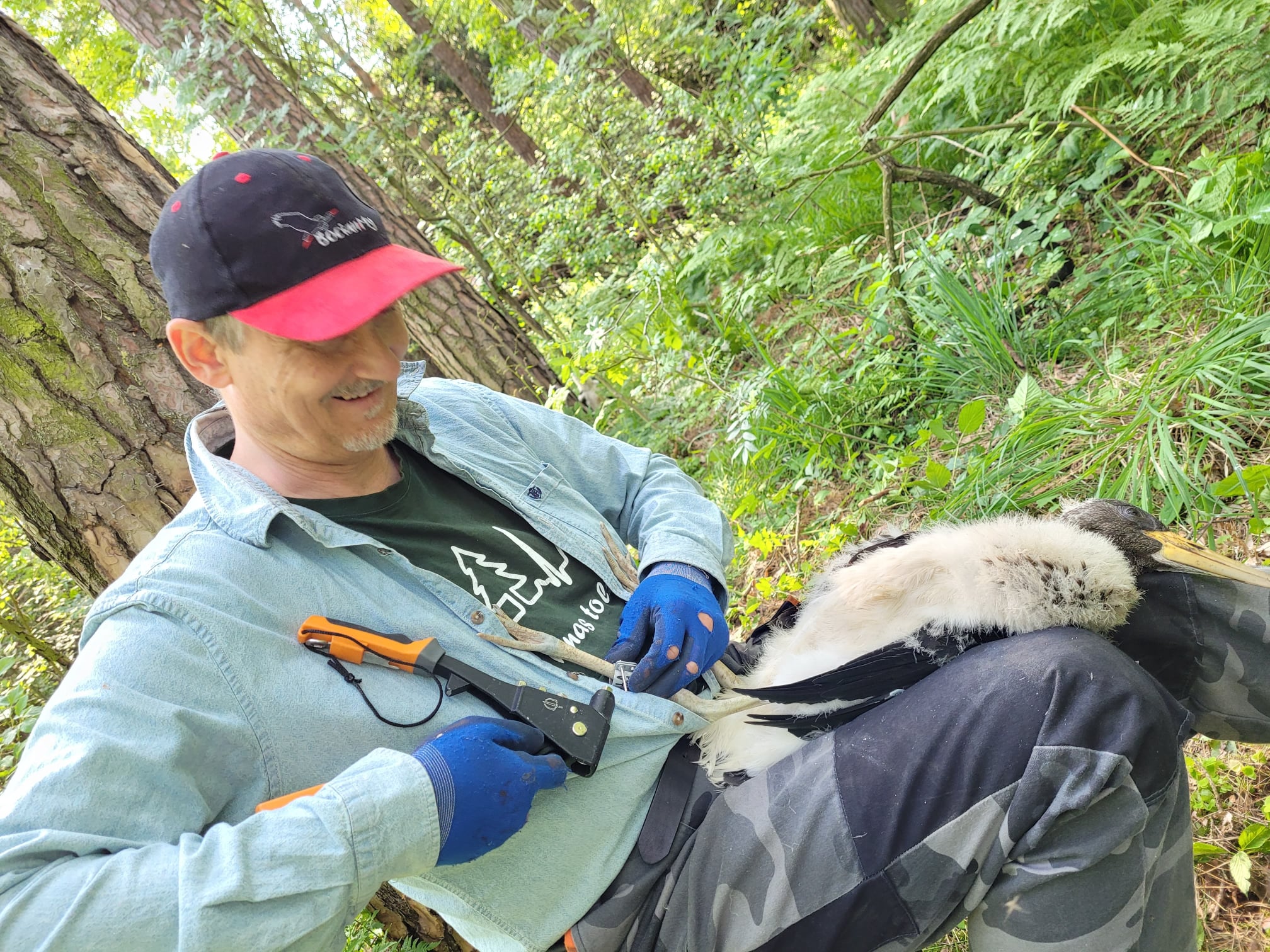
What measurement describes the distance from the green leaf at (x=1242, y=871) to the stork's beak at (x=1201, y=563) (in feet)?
2.32

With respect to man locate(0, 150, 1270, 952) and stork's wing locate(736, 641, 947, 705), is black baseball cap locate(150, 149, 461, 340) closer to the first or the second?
man locate(0, 150, 1270, 952)

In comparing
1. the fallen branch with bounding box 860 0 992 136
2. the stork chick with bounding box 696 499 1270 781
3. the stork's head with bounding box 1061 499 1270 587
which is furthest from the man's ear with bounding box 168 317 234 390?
the fallen branch with bounding box 860 0 992 136

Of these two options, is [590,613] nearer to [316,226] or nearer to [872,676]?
[872,676]

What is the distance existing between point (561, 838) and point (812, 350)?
2.69m

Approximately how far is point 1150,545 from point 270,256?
1612 mm

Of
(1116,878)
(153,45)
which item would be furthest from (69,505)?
(153,45)

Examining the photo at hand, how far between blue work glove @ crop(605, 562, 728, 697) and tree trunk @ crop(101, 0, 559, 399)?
1.87 metres

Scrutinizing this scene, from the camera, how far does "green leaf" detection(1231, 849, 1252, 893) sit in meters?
1.65

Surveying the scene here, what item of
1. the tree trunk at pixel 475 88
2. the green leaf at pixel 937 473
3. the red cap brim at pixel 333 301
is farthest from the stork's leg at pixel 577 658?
the tree trunk at pixel 475 88

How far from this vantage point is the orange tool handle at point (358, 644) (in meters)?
1.32

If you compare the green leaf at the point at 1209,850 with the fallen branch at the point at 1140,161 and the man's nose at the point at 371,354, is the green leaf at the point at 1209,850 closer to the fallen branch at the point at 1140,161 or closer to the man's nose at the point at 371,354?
the man's nose at the point at 371,354

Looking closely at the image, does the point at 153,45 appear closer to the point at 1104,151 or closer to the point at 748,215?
the point at 748,215

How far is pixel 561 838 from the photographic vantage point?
1.39m

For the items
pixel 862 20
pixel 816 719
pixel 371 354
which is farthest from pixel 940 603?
pixel 862 20
